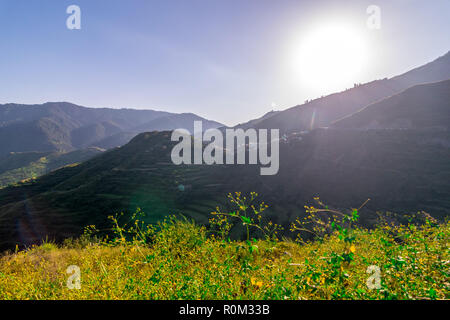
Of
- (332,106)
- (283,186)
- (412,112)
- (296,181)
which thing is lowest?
(283,186)

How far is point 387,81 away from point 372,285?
19400 centimetres

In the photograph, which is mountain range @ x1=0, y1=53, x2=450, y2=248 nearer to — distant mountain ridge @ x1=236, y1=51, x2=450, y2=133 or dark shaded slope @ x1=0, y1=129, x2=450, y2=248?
dark shaded slope @ x1=0, y1=129, x2=450, y2=248

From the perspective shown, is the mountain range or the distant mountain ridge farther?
the distant mountain ridge

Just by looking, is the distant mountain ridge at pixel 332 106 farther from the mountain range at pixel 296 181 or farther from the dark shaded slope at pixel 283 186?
the dark shaded slope at pixel 283 186

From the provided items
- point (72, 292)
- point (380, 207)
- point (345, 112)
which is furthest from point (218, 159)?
point (345, 112)

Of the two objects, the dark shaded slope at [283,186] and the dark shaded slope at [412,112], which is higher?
the dark shaded slope at [412,112]

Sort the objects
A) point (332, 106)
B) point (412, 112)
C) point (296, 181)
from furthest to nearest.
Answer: point (332, 106) → point (412, 112) → point (296, 181)

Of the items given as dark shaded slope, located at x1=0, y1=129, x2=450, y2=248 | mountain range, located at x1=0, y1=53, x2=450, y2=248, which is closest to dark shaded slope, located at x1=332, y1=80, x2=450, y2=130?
mountain range, located at x1=0, y1=53, x2=450, y2=248

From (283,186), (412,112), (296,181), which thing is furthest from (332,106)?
(283,186)

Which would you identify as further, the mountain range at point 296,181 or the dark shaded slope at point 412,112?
the dark shaded slope at point 412,112

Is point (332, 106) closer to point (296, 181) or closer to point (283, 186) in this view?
point (296, 181)

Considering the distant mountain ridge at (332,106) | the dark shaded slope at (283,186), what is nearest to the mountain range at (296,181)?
the dark shaded slope at (283,186)

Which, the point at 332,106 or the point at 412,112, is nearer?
the point at 412,112

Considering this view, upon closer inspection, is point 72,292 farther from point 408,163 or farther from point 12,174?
point 12,174
